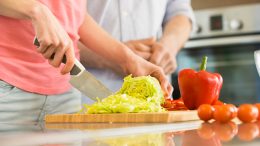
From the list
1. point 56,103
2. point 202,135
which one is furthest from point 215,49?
point 202,135

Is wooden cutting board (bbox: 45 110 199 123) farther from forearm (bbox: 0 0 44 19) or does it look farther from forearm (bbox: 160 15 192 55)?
forearm (bbox: 160 15 192 55)

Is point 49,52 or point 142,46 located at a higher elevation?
point 49,52

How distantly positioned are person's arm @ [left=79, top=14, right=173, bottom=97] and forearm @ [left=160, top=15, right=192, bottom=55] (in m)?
0.32

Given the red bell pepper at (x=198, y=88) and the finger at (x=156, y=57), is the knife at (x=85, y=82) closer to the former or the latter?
the red bell pepper at (x=198, y=88)

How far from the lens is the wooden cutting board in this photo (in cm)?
118

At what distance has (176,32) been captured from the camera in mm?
2115

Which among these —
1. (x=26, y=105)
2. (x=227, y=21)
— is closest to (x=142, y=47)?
(x=26, y=105)

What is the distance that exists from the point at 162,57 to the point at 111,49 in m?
Answer: 0.28

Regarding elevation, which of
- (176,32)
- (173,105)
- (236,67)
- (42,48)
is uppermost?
(42,48)

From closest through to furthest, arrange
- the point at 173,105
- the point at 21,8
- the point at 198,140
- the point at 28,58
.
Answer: the point at 198,140 < the point at 21,8 < the point at 28,58 < the point at 173,105

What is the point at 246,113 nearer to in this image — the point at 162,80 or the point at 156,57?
the point at 162,80

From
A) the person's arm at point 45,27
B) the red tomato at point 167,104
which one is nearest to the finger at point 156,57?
the red tomato at point 167,104

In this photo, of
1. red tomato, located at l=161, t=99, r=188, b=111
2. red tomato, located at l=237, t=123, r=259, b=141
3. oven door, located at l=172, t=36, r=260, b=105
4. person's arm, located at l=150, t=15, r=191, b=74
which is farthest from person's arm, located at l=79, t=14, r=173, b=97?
oven door, located at l=172, t=36, r=260, b=105

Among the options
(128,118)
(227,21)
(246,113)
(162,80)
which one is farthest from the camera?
(227,21)
